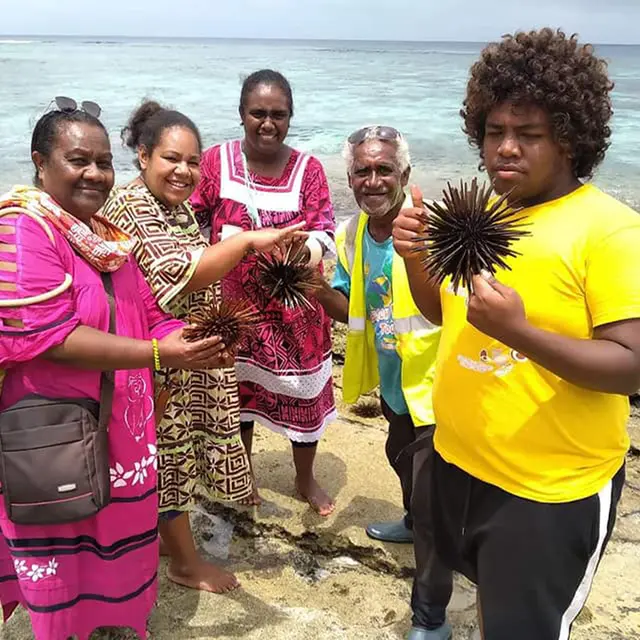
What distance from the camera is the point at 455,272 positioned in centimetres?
191

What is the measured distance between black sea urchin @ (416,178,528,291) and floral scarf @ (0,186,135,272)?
3.90ft

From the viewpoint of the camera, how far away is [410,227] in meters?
2.14

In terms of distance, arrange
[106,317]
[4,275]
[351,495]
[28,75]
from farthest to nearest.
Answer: [28,75], [351,495], [106,317], [4,275]

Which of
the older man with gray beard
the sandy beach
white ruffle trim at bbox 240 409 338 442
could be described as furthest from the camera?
white ruffle trim at bbox 240 409 338 442

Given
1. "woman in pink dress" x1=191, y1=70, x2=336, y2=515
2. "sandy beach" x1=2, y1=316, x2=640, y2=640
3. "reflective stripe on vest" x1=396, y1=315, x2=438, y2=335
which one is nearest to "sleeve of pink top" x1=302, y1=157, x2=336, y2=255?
"woman in pink dress" x1=191, y1=70, x2=336, y2=515

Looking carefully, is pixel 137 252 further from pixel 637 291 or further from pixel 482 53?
pixel 637 291

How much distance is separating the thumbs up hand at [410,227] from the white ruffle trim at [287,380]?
6.26 feet

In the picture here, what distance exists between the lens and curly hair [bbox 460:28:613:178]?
201 cm

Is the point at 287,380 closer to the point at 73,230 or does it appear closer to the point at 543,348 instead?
the point at 73,230

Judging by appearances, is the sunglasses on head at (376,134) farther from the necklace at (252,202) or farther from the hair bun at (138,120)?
the hair bun at (138,120)

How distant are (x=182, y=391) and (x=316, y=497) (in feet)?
5.02

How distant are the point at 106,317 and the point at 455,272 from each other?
1268mm

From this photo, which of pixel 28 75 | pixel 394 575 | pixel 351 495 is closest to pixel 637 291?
pixel 394 575

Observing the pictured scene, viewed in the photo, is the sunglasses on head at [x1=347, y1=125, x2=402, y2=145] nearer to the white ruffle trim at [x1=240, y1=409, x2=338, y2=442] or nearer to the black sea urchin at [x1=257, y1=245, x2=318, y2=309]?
the black sea urchin at [x1=257, y1=245, x2=318, y2=309]
